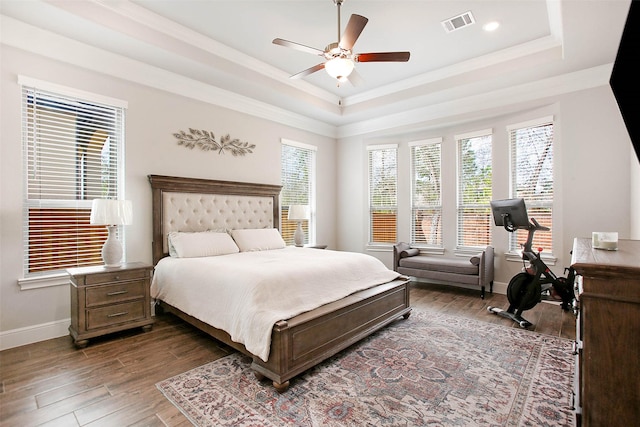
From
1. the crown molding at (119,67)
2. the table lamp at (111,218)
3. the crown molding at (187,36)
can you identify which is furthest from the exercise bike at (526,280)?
the table lamp at (111,218)

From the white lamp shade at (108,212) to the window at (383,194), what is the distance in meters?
4.36

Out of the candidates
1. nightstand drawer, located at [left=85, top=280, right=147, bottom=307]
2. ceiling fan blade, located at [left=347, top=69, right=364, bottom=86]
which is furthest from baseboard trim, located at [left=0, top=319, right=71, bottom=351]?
ceiling fan blade, located at [left=347, top=69, right=364, bottom=86]

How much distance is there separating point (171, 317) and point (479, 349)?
338cm

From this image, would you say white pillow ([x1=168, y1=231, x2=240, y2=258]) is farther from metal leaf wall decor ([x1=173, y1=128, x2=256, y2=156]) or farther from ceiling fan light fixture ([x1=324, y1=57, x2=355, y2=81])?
ceiling fan light fixture ([x1=324, y1=57, x2=355, y2=81])

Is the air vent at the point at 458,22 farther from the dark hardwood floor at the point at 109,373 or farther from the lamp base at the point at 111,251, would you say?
the lamp base at the point at 111,251

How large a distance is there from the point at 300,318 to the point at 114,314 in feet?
6.58

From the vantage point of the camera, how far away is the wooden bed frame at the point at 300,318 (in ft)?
7.19

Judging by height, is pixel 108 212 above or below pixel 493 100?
below

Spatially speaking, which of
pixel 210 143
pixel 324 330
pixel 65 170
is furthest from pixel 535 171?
pixel 65 170

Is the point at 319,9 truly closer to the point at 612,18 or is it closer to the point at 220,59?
the point at 220,59

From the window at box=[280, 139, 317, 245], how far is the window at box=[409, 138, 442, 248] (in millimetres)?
1925

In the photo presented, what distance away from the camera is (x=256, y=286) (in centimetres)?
241

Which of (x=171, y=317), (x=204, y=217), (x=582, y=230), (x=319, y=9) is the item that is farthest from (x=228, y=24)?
(x=582, y=230)

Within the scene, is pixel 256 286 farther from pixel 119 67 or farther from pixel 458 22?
pixel 458 22
